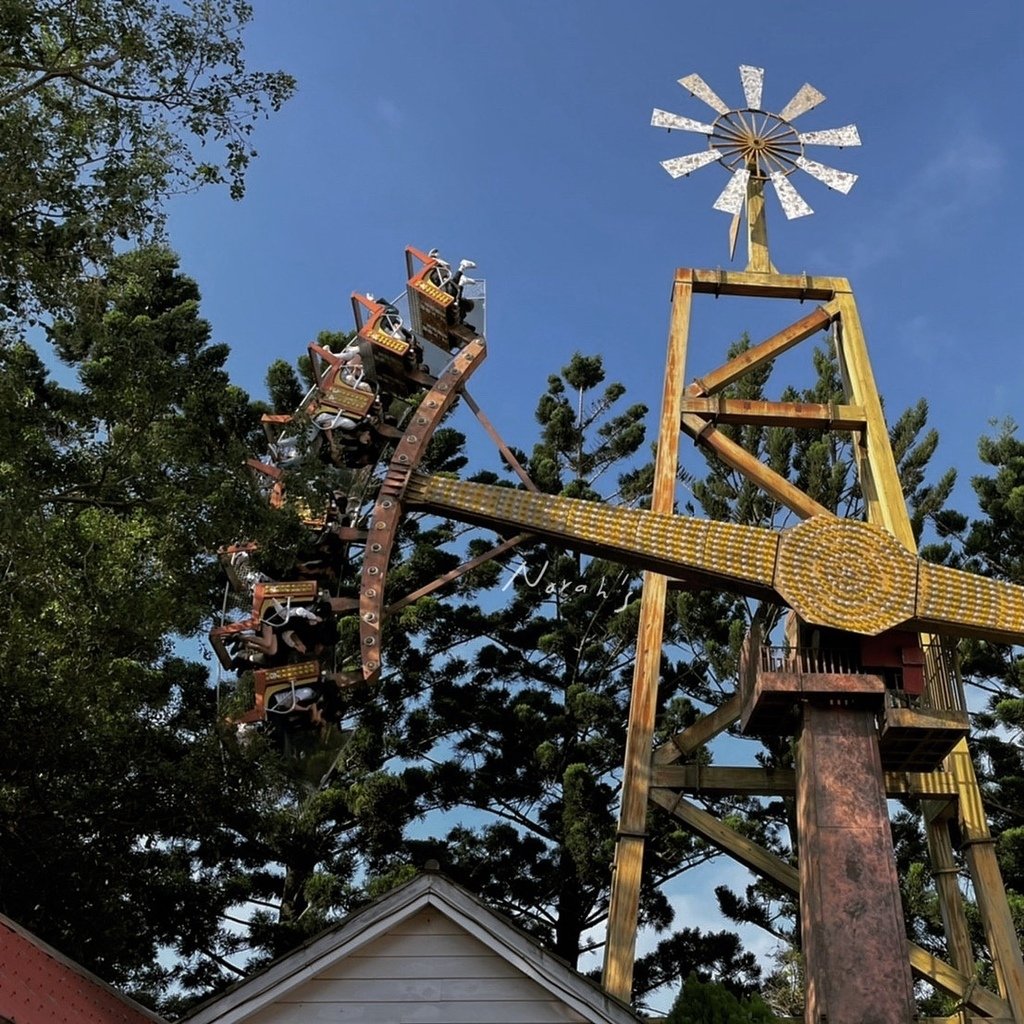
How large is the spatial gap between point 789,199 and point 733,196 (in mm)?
611

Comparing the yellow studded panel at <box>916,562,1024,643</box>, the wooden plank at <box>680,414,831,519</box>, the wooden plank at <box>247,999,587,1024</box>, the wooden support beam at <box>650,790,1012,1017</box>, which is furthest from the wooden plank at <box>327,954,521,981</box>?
the wooden plank at <box>680,414,831,519</box>

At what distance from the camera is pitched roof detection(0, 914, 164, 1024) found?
5566 mm

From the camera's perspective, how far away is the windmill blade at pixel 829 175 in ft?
40.7

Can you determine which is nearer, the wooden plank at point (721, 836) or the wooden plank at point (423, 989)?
the wooden plank at point (423, 989)

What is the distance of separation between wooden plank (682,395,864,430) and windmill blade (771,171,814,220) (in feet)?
8.30

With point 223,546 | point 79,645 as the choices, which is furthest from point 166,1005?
→ point 223,546

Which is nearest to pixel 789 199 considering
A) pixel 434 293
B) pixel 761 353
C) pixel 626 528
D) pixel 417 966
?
pixel 761 353

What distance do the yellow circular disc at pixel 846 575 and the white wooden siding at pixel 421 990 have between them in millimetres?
3113

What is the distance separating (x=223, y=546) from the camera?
32.5ft

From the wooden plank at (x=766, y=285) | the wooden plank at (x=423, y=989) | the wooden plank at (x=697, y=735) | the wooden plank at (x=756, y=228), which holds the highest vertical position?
the wooden plank at (x=756, y=228)

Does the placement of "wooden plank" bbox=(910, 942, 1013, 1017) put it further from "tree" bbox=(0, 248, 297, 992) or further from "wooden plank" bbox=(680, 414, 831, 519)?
"tree" bbox=(0, 248, 297, 992)

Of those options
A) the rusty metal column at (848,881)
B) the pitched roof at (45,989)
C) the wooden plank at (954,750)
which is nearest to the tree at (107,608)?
the pitched roof at (45,989)

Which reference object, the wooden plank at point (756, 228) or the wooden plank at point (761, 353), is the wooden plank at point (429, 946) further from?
the wooden plank at point (756, 228)

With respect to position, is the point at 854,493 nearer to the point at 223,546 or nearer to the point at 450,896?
the point at 223,546
